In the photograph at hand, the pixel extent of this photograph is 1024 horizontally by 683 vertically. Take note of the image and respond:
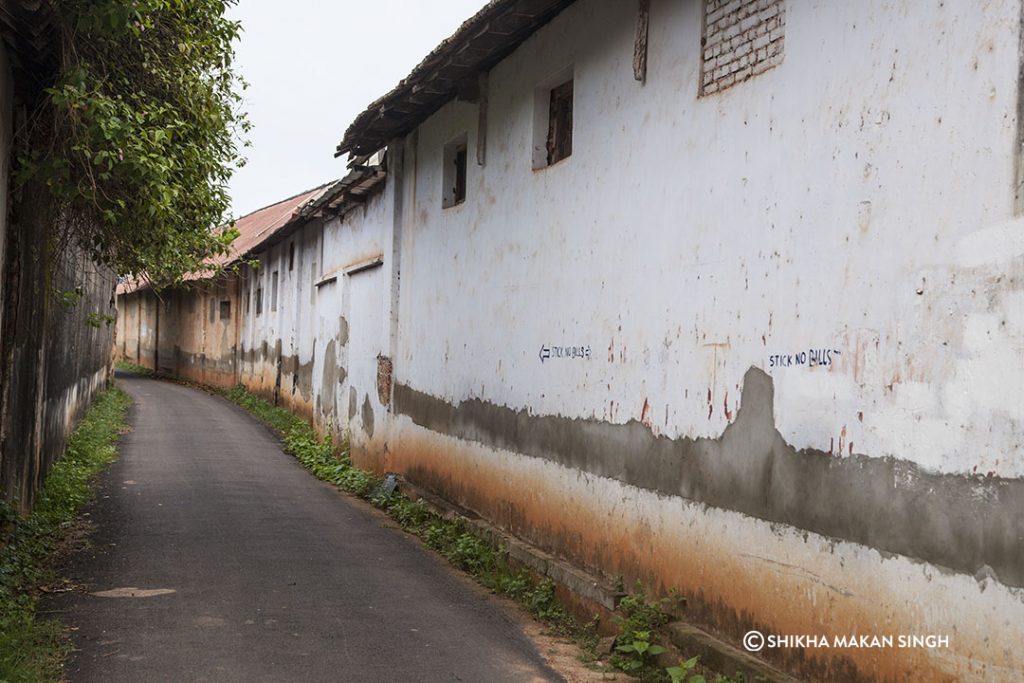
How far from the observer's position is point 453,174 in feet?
36.1

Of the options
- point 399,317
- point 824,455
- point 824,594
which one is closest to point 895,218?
point 824,455

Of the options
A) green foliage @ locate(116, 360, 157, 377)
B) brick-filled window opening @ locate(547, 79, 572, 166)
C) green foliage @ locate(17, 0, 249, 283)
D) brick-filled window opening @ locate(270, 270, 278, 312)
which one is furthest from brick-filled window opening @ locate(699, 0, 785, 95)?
green foliage @ locate(116, 360, 157, 377)

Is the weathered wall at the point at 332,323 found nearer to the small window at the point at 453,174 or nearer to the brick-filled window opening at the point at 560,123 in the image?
the small window at the point at 453,174

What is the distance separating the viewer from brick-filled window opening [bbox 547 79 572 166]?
325 inches

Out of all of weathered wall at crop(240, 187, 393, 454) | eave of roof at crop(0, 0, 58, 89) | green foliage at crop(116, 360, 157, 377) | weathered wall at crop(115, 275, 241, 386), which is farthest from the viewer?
green foliage at crop(116, 360, 157, 377)

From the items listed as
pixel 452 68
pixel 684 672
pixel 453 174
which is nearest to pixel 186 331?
pixel 453 174

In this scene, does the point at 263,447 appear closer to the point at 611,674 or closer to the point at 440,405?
the point at 440,405

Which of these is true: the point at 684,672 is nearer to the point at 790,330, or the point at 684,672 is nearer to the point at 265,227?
the point at 790,330

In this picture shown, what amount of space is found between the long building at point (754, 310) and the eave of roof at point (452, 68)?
0.05m

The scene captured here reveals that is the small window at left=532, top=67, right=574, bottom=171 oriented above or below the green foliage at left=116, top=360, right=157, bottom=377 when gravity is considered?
above

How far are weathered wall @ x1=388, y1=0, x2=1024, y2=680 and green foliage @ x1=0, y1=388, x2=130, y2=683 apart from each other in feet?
11.7

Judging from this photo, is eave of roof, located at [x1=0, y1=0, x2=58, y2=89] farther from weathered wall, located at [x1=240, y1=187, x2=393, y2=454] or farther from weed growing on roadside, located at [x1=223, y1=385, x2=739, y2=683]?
weathered wall, located at [x1=240, y1=187, x2=393, y2=454]

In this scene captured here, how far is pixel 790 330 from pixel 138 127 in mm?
5121

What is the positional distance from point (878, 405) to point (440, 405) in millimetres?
6663
